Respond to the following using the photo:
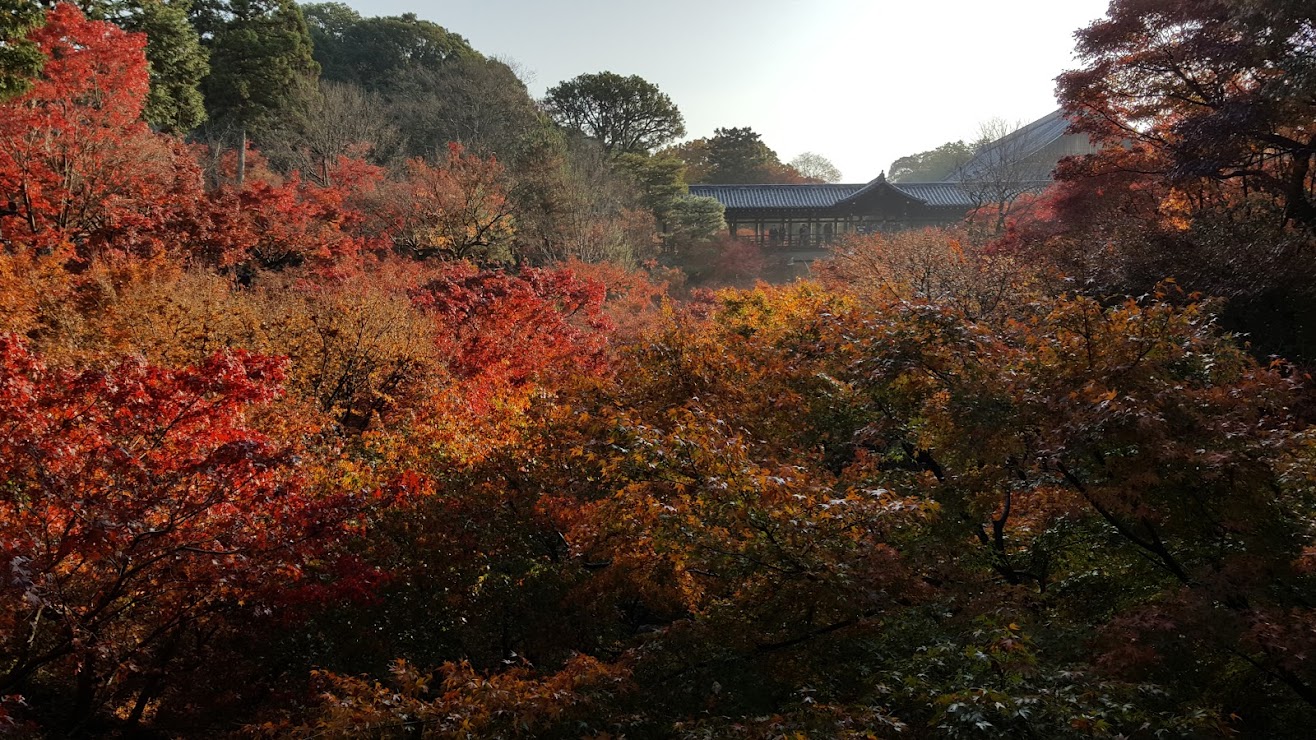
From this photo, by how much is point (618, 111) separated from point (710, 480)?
4066 cm

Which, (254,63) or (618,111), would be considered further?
(618,111)

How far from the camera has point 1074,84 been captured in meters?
16.8

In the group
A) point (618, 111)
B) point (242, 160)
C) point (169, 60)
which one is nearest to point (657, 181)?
point (618, 111)

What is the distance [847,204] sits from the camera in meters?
44.2

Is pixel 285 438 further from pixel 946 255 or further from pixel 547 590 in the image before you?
pixel 946 255

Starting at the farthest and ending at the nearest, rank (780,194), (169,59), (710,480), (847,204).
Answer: (780,194)
(847,204)
(169,59)
(710,480)

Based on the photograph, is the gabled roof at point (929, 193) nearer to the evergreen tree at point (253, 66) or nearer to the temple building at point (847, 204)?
the temple building at point (847, 204)

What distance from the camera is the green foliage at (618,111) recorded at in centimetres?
4350

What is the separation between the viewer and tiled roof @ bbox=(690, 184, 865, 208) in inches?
1779

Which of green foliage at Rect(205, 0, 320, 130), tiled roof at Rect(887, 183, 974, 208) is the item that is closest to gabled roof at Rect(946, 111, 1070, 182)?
tiled roof at Rect(887, 183, 974, 208)

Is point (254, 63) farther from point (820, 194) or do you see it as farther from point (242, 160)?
point (820, 194)

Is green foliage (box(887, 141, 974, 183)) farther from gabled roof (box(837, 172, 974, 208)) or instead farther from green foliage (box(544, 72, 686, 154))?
green foliage (box(544, 72, 686, 154))

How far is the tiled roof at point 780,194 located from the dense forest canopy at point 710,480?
85.4 feet

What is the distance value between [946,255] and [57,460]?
2047cm
